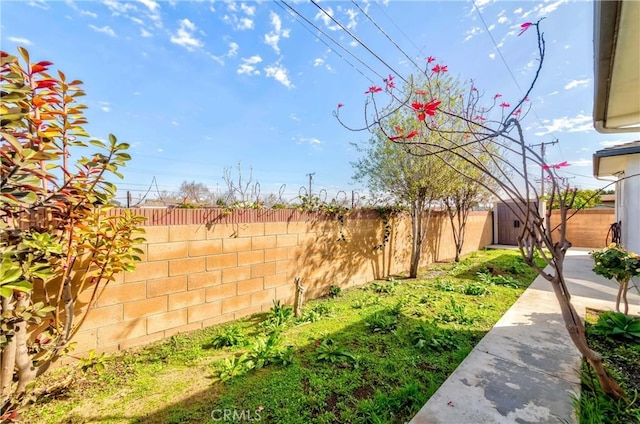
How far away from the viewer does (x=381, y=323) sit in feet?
12.3

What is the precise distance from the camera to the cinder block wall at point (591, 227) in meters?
11.8

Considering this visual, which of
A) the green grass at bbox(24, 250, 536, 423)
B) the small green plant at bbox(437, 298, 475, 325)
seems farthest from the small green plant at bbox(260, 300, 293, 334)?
the small green plant at bbox(437, 298, 475, 325)

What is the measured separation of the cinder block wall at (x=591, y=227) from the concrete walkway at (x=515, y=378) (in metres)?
10.7

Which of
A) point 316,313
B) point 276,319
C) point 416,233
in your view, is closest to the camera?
point 276,319

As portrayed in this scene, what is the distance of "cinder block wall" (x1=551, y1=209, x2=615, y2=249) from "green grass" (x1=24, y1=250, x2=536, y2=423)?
12.0 meters

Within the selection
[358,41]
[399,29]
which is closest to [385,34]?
[399,29]

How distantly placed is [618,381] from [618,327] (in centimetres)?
142

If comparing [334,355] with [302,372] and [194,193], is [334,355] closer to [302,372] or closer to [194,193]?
[302,372]

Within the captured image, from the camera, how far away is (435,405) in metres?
2.13

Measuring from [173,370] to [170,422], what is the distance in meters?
0.84

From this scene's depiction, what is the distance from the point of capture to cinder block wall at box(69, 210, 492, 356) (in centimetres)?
305

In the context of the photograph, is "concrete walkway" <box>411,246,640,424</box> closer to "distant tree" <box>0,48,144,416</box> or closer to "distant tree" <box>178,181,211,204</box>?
"distant tree" <box>0,48,144,416</box>

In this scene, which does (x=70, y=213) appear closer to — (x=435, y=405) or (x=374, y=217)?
(x=435, y=405)

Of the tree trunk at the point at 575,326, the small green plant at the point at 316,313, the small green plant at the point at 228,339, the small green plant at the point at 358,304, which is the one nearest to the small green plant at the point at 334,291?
the small green plant at the point at 358,304
